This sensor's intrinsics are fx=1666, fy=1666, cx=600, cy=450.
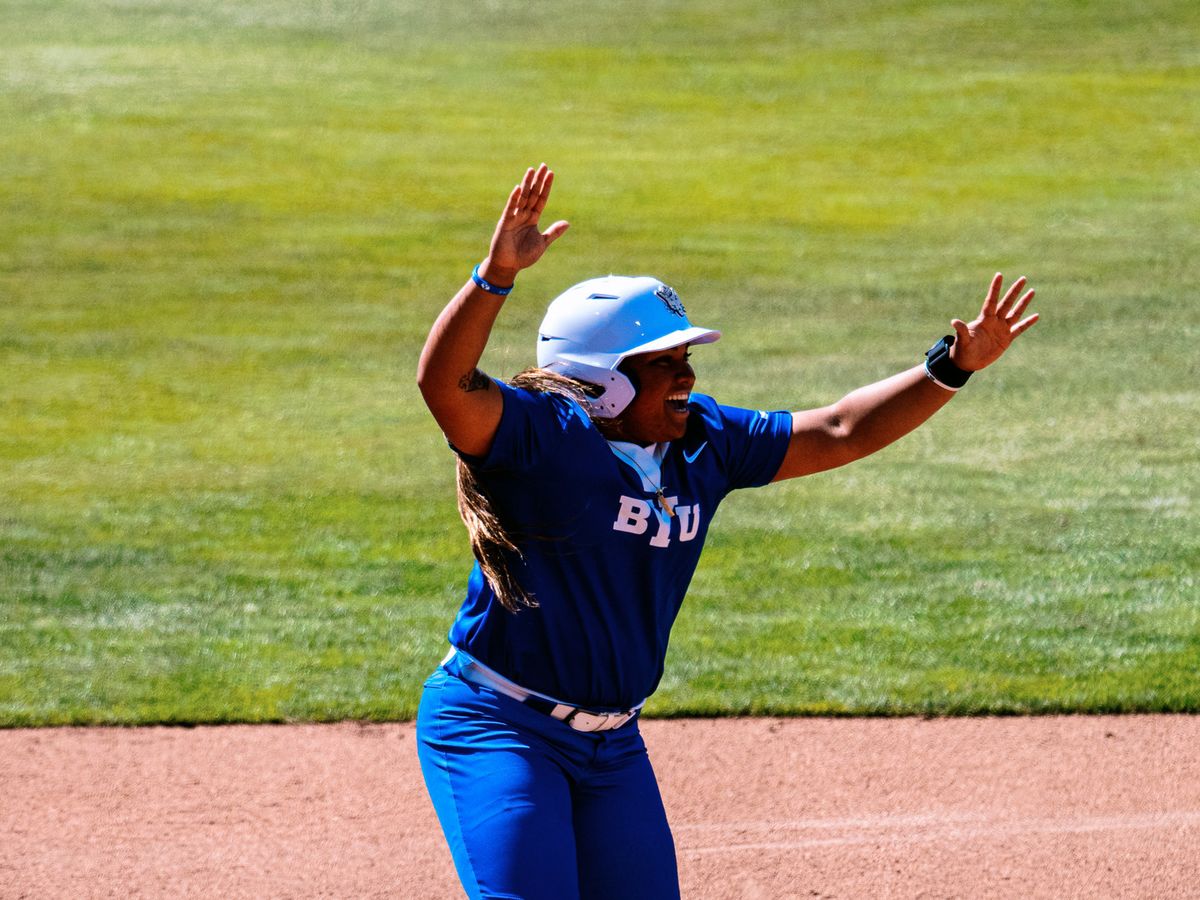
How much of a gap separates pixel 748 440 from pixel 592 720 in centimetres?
92

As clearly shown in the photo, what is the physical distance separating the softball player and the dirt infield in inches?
70.9

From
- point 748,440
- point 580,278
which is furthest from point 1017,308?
point 580,278

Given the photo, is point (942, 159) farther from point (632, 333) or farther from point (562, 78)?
point (632, 333)

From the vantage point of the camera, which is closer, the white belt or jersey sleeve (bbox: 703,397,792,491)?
the white belt

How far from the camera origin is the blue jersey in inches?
158

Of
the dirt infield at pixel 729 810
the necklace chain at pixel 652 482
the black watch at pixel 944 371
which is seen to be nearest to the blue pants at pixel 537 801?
the necklace chain at pixel 652 482

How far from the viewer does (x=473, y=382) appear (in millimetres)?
3832

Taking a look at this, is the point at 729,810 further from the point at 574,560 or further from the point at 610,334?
the point at 610,334

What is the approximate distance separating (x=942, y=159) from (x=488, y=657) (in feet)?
69.5

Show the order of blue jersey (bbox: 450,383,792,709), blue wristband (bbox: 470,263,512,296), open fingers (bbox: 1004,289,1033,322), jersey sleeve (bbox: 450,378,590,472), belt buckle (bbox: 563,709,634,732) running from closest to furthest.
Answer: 1. blue wristband (bbox: 470,263,512,296)
2. jersey sleeve (bbox: 450,378,590,472)
3. blue jersey (bbox: 450,383,792,709)
4. belt buckle (bbox: 563,709,634,732)
5. open fingers (bbox: 1004,289,1033,322)

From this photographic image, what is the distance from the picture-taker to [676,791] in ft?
21.9

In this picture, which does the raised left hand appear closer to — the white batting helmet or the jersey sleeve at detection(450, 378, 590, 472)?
the white batting helmet

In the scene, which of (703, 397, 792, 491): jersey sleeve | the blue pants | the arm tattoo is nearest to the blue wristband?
the arm tattoo

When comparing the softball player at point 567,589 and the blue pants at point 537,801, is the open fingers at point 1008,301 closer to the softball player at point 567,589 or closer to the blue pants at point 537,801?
the softball player at point 567,589
